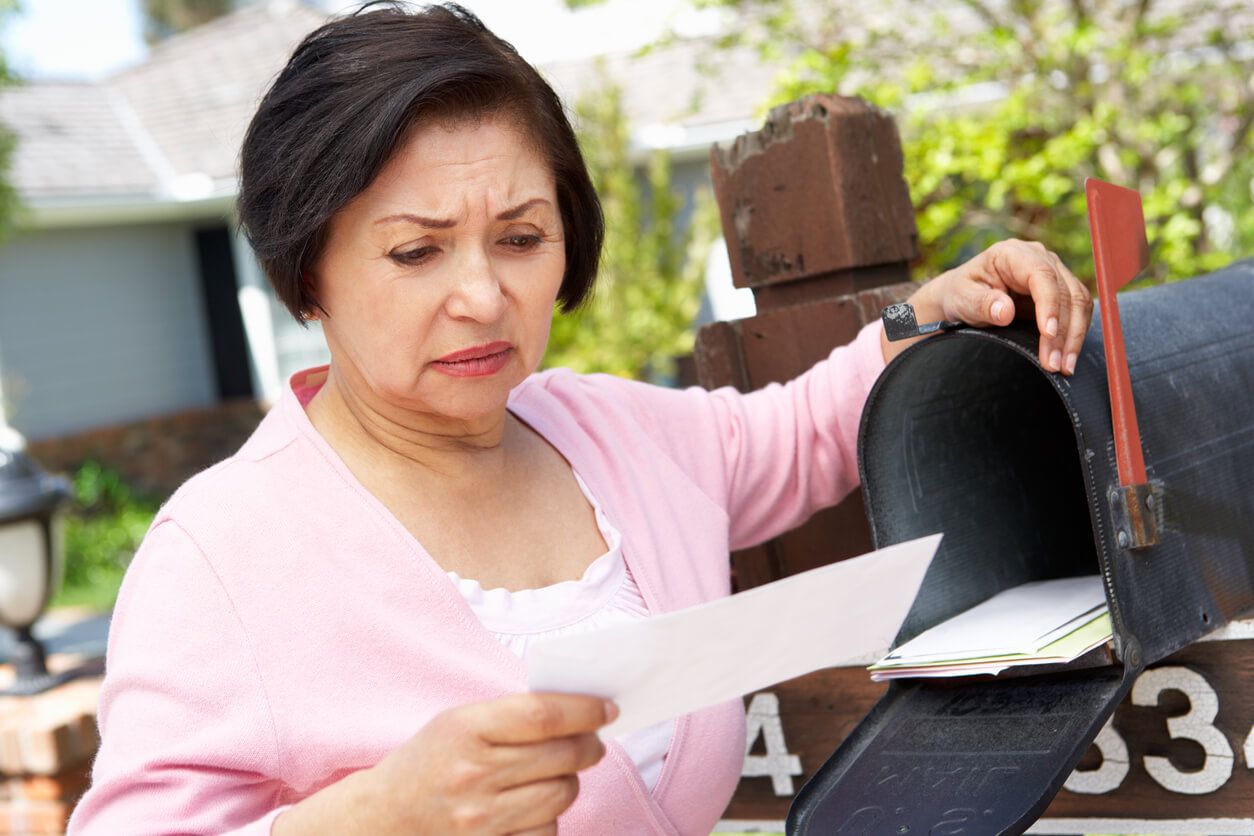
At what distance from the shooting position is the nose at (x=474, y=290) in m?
1.56

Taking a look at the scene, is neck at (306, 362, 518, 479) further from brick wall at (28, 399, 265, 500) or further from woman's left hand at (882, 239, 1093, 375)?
brick wall at (28, 399, 265, 500)

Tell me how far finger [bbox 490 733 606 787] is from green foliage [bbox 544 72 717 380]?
8.71 m

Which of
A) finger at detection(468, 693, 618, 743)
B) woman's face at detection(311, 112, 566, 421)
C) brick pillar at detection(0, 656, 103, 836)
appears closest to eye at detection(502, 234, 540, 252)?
woman's face at detection(311, 112, 566, 421)

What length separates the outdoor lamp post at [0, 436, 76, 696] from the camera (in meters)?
4.67


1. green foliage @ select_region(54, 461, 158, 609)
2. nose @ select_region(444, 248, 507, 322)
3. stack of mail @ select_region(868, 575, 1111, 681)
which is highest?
nose @ select_region(444, 248, 507, 322)

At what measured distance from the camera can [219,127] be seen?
46.4ft

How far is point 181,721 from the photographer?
1411 mm

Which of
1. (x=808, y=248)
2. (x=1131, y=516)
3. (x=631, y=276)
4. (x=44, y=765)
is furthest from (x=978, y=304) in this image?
(x=631, y=276)

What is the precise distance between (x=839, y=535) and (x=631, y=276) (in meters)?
8.50

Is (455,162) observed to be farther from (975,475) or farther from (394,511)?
(975,475)

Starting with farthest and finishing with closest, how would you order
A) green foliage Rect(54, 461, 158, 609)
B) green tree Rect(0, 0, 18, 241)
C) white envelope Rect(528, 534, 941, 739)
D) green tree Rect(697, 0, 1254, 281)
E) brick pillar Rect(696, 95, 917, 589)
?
green foliage Rect(54, 461, 158, 609) → green tree Rect(0, 0, 18, 241) → green tree Rect(697, 0, 1254, 281) → brick pillar Rect(696, 95, 917, 589) → white envelope Rect(528, 534, 941, 739)

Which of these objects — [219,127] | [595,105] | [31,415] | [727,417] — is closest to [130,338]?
[31,415]

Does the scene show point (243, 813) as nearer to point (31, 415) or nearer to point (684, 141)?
point (684, 141)

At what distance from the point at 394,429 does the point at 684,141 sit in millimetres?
10135
